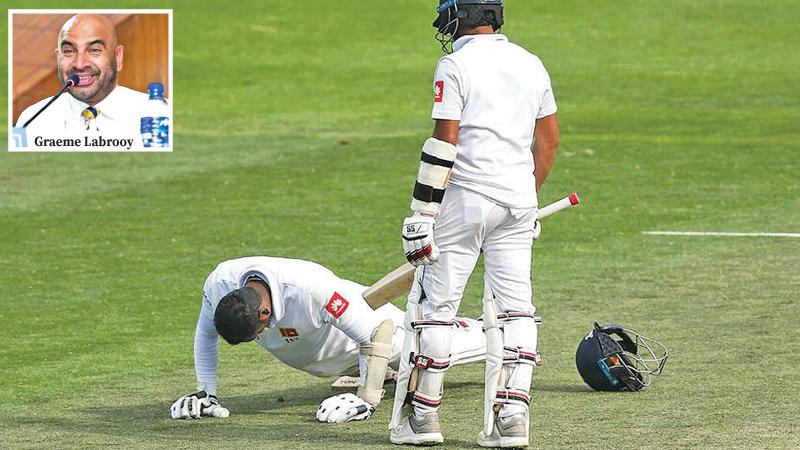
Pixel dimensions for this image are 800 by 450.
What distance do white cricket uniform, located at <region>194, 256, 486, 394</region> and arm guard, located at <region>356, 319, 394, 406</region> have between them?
0.05 metres

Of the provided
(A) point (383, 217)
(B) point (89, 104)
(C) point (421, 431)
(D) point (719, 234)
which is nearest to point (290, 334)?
(C) point (421, 431)

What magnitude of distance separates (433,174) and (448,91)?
0.38 meters

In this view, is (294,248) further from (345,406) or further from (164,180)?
(345,406)

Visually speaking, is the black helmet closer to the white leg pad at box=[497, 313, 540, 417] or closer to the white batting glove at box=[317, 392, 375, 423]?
the white leg pad at box=[497, 313, 540, 417]

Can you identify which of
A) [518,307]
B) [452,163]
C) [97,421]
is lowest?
[97,421]

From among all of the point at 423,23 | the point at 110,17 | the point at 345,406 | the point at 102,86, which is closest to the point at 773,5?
the point at 423,23

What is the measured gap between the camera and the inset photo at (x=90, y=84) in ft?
53.1

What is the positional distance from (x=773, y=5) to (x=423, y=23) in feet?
22.6

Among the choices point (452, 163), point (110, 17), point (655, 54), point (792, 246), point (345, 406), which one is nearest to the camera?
point (452, 163)

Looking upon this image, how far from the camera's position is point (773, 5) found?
31.5m

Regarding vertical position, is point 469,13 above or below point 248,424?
above

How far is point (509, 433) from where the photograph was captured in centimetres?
735

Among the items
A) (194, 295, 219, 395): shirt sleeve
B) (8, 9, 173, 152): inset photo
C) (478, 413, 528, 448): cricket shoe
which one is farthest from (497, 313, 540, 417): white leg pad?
(8, 9, 173, 152): inset photo

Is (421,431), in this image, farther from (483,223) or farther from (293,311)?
(293,311)
